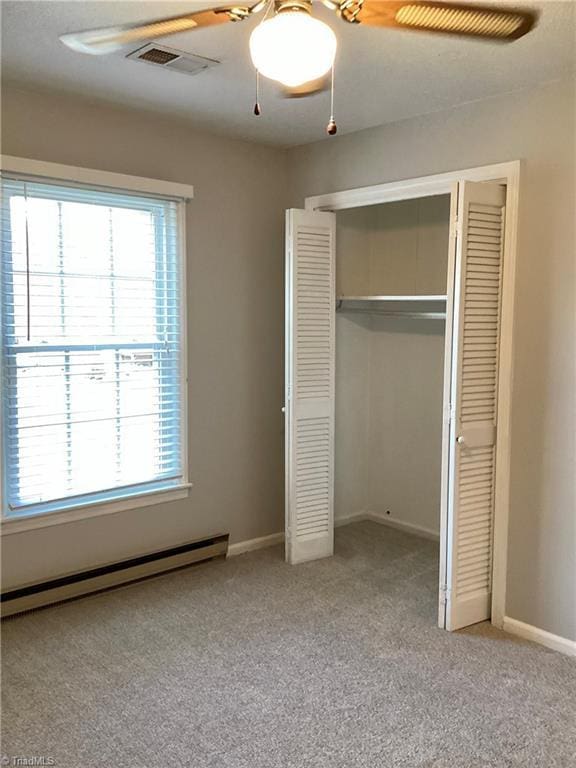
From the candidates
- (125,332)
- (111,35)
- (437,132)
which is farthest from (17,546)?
(437,132)

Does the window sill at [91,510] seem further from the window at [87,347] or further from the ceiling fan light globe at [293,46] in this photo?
the ceiling fan light globe at [293,46]

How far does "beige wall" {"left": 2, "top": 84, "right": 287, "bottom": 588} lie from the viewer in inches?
127

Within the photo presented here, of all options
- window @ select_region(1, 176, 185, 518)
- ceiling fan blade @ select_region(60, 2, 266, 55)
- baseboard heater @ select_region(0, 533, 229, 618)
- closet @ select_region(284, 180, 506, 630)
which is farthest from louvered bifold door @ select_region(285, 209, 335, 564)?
ceiling fan blade @ select_region(60, 2, 266, 55)

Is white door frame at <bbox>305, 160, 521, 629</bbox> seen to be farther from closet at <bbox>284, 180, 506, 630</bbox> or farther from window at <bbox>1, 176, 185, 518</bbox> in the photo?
window at <bbox>1, 176, 185, 518</bbox>

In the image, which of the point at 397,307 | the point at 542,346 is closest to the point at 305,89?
the point at 542,346

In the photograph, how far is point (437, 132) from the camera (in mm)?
3344

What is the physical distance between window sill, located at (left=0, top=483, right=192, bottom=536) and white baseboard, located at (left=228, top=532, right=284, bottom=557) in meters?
0.50

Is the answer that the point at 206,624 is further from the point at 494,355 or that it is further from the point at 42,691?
the point at 494,355

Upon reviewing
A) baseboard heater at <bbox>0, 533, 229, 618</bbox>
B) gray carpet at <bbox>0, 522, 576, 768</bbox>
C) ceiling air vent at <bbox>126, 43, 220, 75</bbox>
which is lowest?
gray carpet at <bbox>0, 522, 576, 768</bbox>

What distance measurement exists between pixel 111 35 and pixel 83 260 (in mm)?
1600

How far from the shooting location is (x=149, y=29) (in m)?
1.80

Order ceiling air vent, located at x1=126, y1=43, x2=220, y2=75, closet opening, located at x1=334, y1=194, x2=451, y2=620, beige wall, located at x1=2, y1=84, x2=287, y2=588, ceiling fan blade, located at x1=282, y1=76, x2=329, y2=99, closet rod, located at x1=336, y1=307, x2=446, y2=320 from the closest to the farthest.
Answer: ceiling fan blade, located at x1=282, y1=76, x2=329, y2=99, ceiling air vent, located at x1=126, y1=43, x2=220, y2=75, beige wall, located at x1=2, y1=84, x2=287, y2=588, closet rod, located at x1=336, y1=307, x2=446, y2=320, closet opening, located at x1=334, y1=194, x2=451, y2=620

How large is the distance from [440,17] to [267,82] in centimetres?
134

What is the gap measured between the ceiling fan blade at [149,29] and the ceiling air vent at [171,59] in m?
0.65
